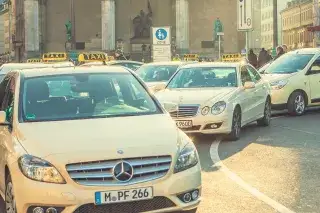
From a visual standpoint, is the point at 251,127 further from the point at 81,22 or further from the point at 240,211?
the point at 81,22

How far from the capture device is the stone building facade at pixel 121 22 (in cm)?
6819

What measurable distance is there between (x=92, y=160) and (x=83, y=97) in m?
1.56

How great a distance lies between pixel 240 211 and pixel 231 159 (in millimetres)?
3440

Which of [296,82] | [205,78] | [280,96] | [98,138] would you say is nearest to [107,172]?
[98,138]

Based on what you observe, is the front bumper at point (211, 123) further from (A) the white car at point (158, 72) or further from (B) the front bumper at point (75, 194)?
(B) the front bumper at point (75, 194)

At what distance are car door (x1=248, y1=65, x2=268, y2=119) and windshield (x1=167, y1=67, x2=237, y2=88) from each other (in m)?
0.76

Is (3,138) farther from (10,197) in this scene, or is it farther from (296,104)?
(296,104)

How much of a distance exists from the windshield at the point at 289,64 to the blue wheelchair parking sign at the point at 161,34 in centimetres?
641

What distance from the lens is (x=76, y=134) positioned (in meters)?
5.72

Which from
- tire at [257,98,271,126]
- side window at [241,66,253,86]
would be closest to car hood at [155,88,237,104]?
side window at [241,66,253,86]

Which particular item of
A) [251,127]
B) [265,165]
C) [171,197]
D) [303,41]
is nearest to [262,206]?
[171,197]

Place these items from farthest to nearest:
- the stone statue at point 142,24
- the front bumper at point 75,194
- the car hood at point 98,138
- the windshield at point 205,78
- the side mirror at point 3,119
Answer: the stone statue at point 142,24 < the windshield at point 205,78 < the side mirror at point 3,119 < the car hood at point 98,138 < the front bumper at point 75,194

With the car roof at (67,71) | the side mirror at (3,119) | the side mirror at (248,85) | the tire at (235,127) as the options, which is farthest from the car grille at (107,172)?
the side mirror at (248,85)

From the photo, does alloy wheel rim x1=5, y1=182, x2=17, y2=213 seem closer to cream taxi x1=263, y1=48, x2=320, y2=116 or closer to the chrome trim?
the chrome trim
